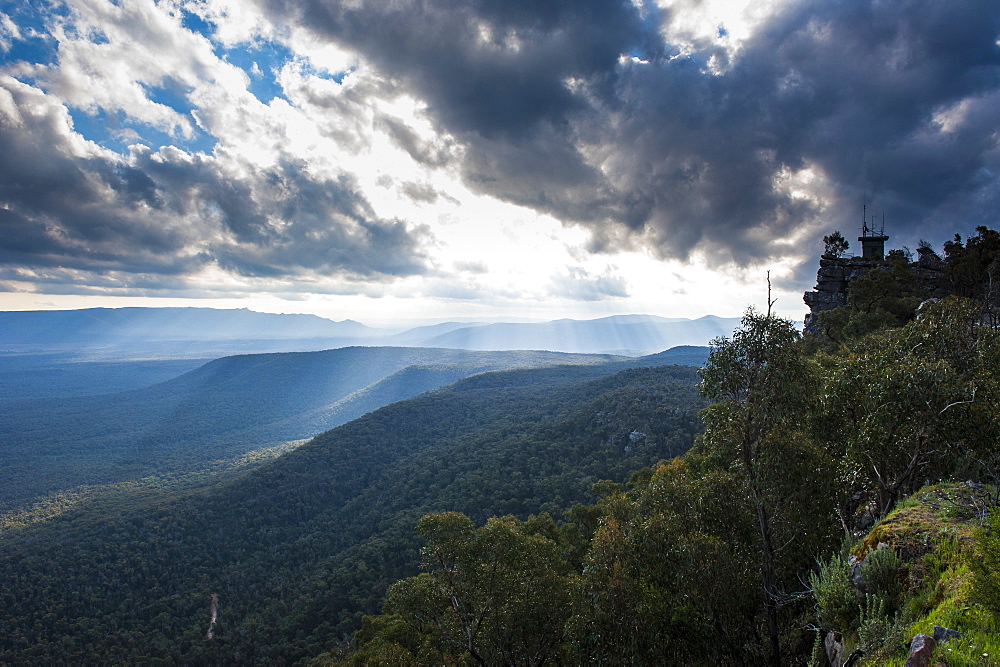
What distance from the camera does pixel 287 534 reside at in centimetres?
7894

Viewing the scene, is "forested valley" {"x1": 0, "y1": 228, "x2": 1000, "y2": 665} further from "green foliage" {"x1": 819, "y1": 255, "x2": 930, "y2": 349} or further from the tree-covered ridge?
"green foliage" {"x1": 819, "y1": 255, "x2": 930, "y2": 349}

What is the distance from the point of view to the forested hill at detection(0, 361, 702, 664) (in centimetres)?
5463

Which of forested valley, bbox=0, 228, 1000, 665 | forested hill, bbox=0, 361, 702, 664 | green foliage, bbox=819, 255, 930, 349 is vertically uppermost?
green foliage, bbox=819, 255, 930, 349

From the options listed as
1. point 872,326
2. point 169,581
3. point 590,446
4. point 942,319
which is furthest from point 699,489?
point 169,581

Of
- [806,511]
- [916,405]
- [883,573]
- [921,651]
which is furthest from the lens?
[806,511]

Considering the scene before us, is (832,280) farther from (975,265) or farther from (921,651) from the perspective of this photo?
(921,651)

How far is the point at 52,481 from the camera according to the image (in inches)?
4771

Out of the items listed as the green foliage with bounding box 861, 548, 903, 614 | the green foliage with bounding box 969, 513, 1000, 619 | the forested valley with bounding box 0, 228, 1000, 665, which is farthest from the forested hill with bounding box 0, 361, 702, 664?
the green foliage with bounding box 969, 513, 1000, 619

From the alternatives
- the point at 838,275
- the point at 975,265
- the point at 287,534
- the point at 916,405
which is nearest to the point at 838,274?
the point at 838,275

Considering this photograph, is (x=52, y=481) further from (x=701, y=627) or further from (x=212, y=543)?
(x=701, y=627)

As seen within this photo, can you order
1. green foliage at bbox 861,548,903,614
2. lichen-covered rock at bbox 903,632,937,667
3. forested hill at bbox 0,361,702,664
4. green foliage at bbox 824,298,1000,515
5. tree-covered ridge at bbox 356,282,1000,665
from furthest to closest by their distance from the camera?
forested hill at bbox 0,361,702,664, tree-covered ridge at bbox 356,282,1000,665, green foliage at bbox 824,298,1000,515, green foliage at bbox 861,548,903,614, lichen-covered rock at bbox 903,632,937,667

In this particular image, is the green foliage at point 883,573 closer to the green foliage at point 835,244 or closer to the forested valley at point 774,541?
the forested valley at point 774,541

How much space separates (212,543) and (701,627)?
92890 mm

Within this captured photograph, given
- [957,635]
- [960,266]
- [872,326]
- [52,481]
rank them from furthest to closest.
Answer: [52,481], [960,266], [872,326], [957,635]
